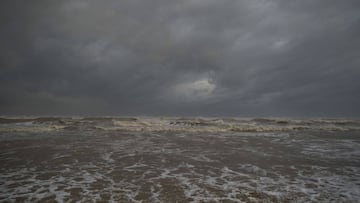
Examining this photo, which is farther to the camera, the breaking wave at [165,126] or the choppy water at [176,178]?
the breaking wave at [165,126]

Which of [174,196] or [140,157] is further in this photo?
[140,157]

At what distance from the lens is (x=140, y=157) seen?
13523 millimetres

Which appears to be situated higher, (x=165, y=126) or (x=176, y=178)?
(x=165, y=126)

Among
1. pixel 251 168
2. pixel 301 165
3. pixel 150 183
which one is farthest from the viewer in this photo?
pixel 301 165

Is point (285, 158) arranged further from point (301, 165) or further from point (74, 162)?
point (74, 162)

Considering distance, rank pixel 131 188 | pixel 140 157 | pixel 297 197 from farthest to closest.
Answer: pixel 140 157
pixel 131 188
pixel 297 197

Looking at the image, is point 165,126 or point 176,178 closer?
point 176,178

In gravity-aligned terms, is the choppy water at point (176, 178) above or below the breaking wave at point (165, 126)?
below

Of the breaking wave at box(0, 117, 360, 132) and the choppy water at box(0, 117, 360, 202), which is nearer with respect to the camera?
the choppy water at box(0, 117, 360, 202)

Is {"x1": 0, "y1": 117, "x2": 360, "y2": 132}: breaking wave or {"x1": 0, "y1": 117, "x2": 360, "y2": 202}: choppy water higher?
{"x1": 0, "y1": 117, "x2": 360, "y2": 132}: breaking wave

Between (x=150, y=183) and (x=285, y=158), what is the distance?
349 inches

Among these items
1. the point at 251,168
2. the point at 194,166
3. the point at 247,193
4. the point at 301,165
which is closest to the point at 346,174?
the point at 301,165

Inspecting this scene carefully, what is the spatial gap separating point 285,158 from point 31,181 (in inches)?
496

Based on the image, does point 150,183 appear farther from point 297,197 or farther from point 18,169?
point 18,169
